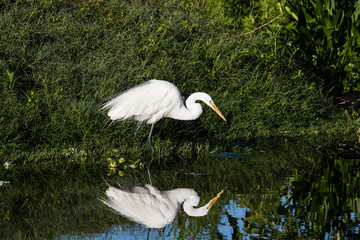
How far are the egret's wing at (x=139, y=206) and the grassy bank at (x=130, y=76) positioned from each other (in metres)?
1.61

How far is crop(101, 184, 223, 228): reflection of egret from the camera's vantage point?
4.50m

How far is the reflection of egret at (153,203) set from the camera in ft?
14.8

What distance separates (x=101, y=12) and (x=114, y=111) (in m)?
4.05

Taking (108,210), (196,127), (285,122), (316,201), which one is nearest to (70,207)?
(108,210)

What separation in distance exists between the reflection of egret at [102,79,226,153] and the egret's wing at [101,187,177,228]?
1.80 metres

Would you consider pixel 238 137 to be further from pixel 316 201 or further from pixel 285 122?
pixel 316 201

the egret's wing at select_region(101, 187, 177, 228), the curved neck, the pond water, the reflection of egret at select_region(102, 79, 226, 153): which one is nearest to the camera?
the pond water

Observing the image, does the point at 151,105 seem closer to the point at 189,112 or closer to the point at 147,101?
the point at 147,101

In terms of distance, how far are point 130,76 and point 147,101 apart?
1.28 metres

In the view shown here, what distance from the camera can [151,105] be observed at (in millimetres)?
7223

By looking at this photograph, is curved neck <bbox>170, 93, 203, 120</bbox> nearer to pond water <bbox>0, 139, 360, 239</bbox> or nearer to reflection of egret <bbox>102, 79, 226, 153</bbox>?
reflection of egret <bbox>102, 79, 226, 153</bbox>

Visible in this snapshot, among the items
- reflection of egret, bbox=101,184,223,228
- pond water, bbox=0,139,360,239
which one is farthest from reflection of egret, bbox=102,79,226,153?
reflection of egret, bbox=101,184,223,228

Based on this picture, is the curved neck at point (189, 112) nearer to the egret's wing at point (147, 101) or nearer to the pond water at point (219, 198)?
the egret's wing at point (147, 101)

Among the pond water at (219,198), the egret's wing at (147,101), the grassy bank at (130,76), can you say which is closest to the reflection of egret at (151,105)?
the egret's wing at (147,101)
